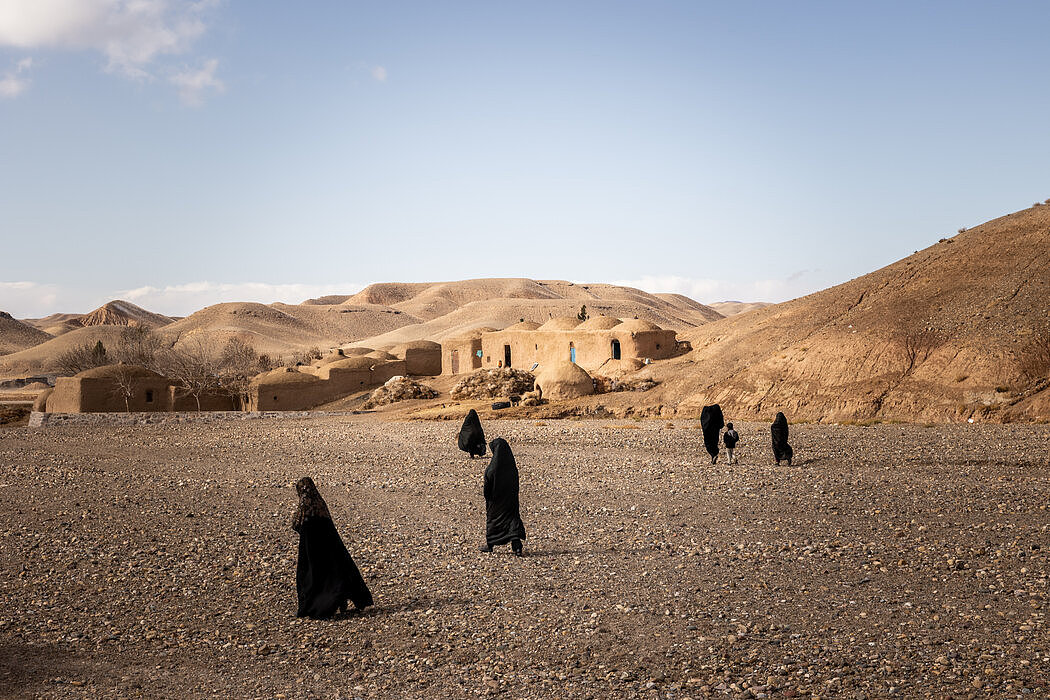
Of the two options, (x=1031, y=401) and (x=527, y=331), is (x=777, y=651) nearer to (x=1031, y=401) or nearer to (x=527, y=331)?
(x=1031, y=401)

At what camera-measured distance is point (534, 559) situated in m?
9.80

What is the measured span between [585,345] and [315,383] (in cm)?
1291

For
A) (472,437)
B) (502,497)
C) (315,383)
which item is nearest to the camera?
(502,497)

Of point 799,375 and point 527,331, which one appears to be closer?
point 799,375

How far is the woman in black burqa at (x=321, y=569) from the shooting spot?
7875 millimetres

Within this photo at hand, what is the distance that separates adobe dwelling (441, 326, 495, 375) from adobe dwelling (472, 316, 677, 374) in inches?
18.3

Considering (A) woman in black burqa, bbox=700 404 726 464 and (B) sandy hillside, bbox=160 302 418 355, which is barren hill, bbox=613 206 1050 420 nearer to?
(A) woman in black burqa, bbox=700 404 726 464

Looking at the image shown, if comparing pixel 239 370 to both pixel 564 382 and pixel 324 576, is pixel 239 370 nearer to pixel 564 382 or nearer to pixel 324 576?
pixel 564 382

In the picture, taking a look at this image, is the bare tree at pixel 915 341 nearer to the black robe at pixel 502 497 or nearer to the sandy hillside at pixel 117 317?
the black robe at pixel 502 497

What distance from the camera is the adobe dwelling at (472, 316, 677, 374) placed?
35.8 m

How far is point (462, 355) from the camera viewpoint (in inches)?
1677

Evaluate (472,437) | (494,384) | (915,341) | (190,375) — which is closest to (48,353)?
(190,375)

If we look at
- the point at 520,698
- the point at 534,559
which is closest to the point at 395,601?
the point at 534,559

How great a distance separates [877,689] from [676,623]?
190 cm
